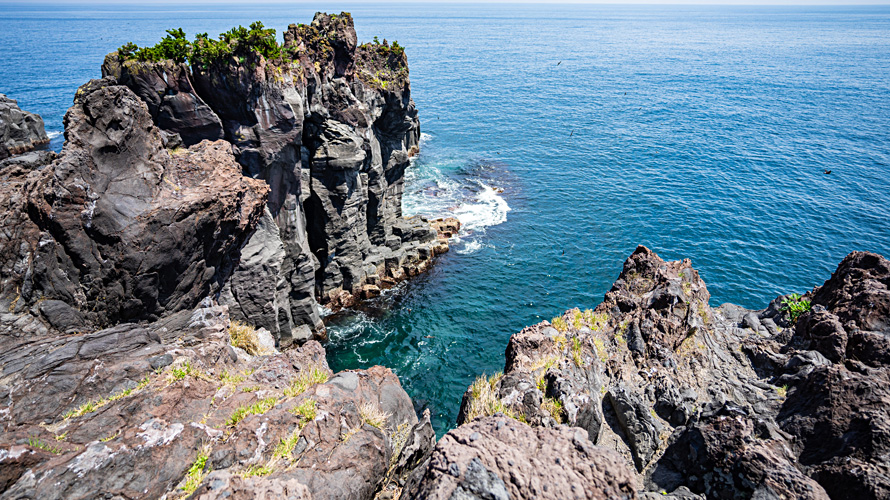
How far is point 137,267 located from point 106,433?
8683 millimetres

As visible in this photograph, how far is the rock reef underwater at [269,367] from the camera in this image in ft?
35.0

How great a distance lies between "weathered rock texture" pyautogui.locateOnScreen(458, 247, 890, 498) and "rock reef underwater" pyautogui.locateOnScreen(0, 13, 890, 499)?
0.27ft

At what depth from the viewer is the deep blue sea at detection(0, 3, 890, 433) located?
144 ft

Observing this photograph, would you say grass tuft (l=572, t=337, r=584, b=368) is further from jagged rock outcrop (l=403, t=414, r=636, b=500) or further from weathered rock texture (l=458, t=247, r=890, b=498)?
jagged rock outcrop (l=403, t=414, r=636, b=500)

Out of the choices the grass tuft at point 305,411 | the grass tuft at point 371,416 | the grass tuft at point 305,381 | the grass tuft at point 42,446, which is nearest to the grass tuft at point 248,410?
the grass tuft at point 305,411

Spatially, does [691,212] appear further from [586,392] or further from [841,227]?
[586,392]

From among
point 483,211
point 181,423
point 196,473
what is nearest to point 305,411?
point 196,473

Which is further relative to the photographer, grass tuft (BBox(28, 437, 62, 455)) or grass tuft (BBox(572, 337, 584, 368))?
grass tuft (BBox(572, 337, 584, 368))

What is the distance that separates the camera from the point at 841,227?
56469 millimetres

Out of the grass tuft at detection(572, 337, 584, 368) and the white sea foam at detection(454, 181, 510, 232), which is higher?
the grass tuft at detection(572, 337, 584, 368)

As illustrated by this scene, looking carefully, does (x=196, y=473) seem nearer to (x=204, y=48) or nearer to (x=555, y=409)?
(x=555, y=409)

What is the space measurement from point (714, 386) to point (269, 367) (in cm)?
1864

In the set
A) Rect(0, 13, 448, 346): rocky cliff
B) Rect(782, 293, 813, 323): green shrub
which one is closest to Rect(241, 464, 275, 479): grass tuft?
Rect(0, 13, 448, 346): rocky cliff

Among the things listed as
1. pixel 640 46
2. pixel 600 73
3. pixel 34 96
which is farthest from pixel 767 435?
pixel 640 46
